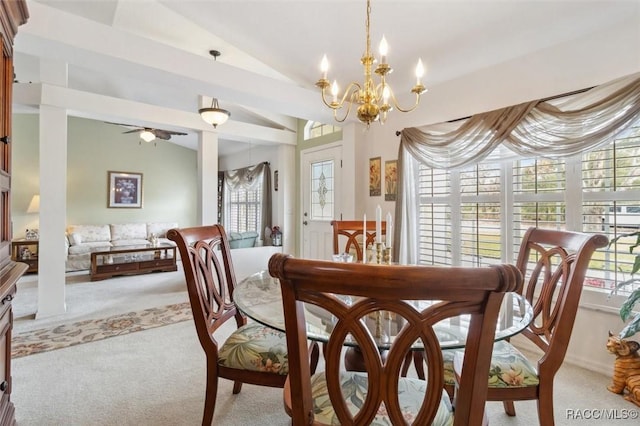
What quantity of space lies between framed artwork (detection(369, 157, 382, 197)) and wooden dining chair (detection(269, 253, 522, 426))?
312 centimetres

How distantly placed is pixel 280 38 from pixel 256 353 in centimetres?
291

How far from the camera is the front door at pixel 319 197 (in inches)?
181

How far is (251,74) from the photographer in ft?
10.2

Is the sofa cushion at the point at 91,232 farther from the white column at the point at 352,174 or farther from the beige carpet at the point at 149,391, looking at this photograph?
the white column at the point at 352,174

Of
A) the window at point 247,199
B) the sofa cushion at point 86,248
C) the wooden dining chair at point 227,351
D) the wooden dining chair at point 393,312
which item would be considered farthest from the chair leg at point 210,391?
the sofa cushion at point 86,248

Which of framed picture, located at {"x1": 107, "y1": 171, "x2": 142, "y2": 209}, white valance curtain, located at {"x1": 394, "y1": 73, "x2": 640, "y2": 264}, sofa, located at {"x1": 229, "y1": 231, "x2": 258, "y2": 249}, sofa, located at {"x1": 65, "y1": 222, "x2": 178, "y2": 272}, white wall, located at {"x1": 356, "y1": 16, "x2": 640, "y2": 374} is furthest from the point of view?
framed picture, located at {"x1": 107, "y1": 171, "x2": 142, "y2": 209}

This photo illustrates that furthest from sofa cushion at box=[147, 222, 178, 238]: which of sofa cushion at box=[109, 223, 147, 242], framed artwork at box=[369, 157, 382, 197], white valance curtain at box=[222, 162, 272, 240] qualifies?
framed artwork at box=[369, 157, 382, 197]

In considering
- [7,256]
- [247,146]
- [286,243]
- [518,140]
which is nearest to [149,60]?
[7,256]

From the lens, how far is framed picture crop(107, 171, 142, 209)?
7141 mm

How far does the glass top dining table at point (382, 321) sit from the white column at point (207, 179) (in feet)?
10.1

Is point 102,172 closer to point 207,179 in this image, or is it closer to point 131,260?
point 131,260

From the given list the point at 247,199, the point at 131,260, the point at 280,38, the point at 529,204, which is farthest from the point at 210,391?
the point at 247,199

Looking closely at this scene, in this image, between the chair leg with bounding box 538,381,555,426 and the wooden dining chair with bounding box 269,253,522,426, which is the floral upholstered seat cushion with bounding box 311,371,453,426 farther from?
the chair leg with bounding box 538,381,555,426

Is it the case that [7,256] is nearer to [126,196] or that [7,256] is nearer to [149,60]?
[149,60]
